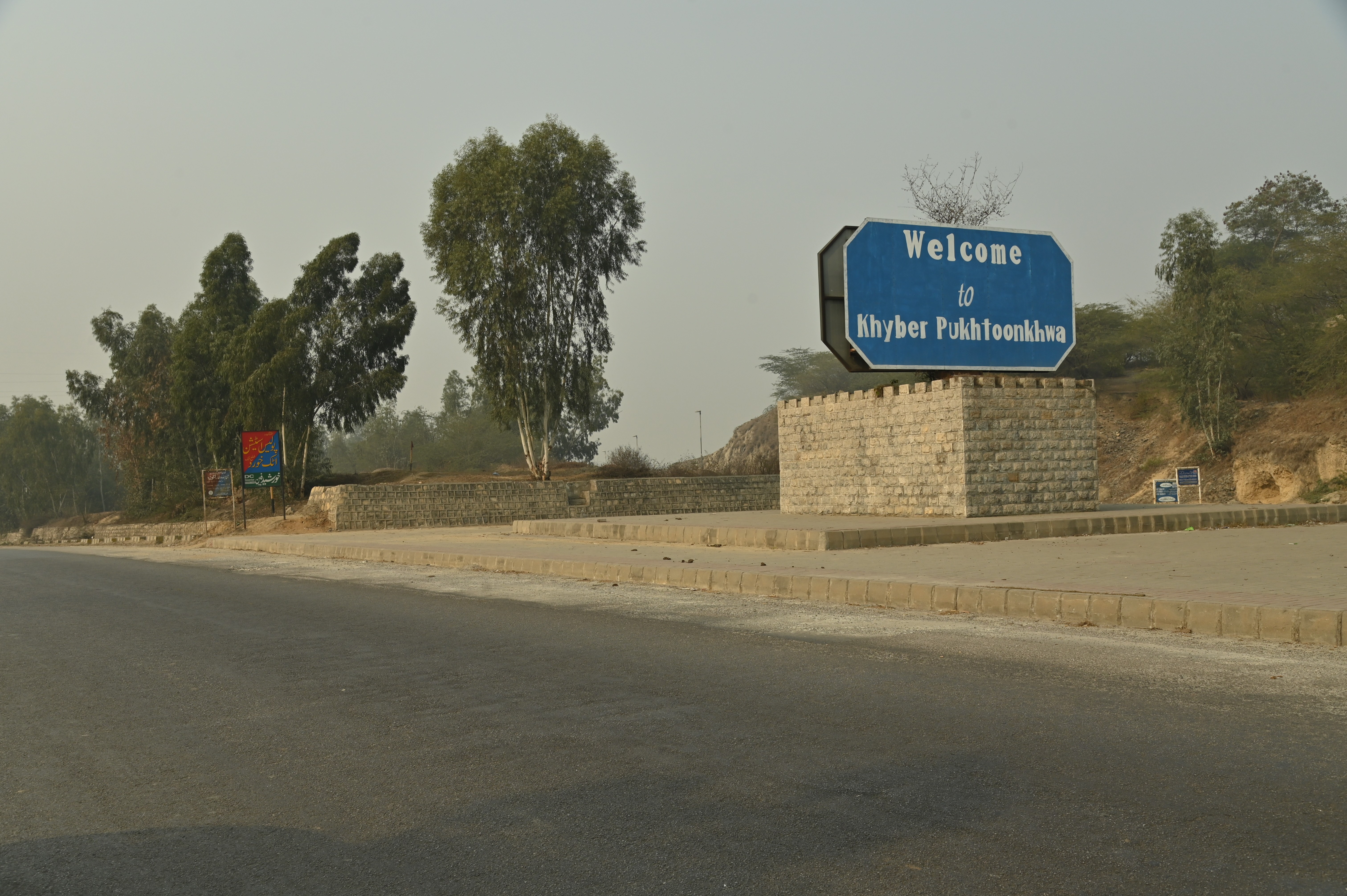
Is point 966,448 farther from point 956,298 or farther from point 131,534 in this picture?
point 131,534

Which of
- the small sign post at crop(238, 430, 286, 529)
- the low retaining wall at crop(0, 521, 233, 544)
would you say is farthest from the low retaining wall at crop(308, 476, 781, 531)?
the low retaining wall at crop(0, 521, 233, 544)

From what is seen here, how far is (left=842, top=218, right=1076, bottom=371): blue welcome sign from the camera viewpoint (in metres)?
21.1

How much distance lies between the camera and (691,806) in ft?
12.6

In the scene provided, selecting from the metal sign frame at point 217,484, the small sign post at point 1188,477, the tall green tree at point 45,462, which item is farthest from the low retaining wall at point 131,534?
the small sign post at point 1188,477

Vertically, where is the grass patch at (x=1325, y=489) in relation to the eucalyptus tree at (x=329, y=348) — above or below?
below

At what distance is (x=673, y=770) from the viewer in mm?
4336

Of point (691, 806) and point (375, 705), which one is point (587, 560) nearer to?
point (375, 705)

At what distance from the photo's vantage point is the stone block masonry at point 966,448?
20.4 metres

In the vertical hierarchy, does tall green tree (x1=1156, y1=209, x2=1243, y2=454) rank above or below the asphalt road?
above

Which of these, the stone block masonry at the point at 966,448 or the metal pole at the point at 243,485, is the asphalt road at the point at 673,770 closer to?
the stone block masonry at the point at 966,448

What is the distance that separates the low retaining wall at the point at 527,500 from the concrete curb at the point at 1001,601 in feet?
55.5

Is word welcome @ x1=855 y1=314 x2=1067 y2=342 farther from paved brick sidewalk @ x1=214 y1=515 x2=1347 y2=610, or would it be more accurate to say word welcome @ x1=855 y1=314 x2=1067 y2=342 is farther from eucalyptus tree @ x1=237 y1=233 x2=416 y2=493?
eucalyptus tree @ x1=237 y1=233 x2=416 y2=493

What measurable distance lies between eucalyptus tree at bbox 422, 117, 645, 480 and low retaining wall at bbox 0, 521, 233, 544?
10.9 m

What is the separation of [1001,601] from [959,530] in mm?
8465
